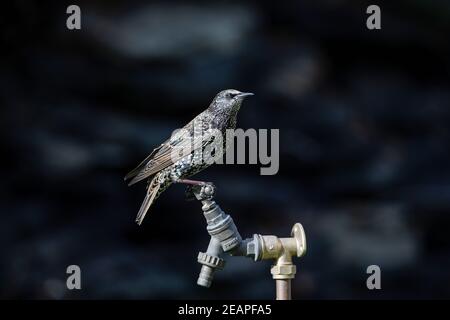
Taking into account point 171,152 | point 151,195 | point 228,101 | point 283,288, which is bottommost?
point 283,288

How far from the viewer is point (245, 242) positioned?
1905 mm

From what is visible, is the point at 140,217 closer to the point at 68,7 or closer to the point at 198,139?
the point at 198,139

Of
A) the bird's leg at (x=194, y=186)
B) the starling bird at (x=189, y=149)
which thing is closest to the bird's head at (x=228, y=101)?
the starling bird at (x=189, y=149)

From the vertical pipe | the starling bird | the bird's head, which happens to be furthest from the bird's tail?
the vertical pipe

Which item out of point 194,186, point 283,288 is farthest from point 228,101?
point 283,288

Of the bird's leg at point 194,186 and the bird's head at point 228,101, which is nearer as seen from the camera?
the bird's leg at point 194,186

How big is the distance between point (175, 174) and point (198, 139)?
12 cm

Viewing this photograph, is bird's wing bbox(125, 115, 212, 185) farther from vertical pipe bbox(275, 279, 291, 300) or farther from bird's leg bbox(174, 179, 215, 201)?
vertical pipe bbox(275, 279, 291, 300)

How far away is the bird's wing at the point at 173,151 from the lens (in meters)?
2.01

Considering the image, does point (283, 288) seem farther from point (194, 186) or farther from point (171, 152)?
point (171, 152)

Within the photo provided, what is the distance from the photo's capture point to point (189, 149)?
2023 mm

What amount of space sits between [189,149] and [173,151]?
5 centimetres

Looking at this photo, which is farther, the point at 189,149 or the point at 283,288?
the point at 189,149

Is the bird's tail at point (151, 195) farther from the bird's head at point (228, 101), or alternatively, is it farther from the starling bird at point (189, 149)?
the bird's head at point (228, 101)
